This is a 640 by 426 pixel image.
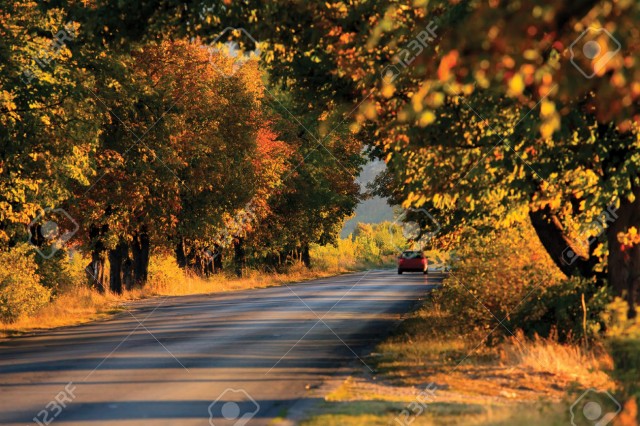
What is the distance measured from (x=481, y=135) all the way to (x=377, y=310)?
1641 cm

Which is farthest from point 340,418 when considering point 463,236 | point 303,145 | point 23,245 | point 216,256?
point 303,145

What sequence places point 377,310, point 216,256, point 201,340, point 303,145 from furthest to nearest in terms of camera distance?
point 303,145 → point 216,256 → point 377,310 → point 201,340

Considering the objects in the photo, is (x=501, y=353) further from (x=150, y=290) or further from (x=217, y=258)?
(x=217, y=258)

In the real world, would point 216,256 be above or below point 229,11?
below

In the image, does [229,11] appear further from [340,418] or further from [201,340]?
[201,340]

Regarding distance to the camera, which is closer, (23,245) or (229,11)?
(229,11)

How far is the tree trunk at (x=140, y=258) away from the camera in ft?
145

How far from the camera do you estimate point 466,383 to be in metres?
14.4

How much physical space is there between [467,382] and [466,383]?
0.32 ft

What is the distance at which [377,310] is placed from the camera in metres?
30.2

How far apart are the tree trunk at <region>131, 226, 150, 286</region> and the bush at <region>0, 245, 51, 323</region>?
52.9 feet

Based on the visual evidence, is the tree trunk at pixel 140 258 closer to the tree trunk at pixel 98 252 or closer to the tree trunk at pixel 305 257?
the tree trunk at pixel 98 252

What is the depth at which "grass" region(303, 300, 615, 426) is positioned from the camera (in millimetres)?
11453

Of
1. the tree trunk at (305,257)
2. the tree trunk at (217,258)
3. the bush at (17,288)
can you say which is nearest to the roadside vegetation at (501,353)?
→ the bush at (17,288)
